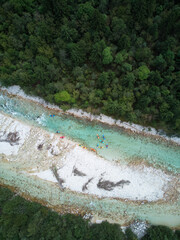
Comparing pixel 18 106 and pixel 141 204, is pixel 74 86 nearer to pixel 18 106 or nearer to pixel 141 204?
pixel 18 106

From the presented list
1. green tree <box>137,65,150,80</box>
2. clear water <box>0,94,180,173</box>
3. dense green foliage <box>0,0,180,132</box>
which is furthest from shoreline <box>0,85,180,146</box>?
green tree <box>137,65,150,80</box>

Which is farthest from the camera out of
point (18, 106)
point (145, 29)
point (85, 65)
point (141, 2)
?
point (18, 106)

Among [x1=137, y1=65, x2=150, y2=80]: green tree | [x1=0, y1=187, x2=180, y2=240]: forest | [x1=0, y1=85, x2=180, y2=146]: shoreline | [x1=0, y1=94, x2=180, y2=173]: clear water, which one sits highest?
[x1=137, y1=65, x2=150, y2=80]: green tree

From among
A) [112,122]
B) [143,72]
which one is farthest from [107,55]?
[112,122]

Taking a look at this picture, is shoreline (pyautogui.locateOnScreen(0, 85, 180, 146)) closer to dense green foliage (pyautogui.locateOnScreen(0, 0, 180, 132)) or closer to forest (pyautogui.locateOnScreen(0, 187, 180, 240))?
dense green foliage (pyautogui.locateOnScreen(0, 0, 180, 132))

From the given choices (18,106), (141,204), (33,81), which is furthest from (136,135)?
(18,106)

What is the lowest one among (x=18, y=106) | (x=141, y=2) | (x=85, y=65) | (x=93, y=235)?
(x=93, y=235)
